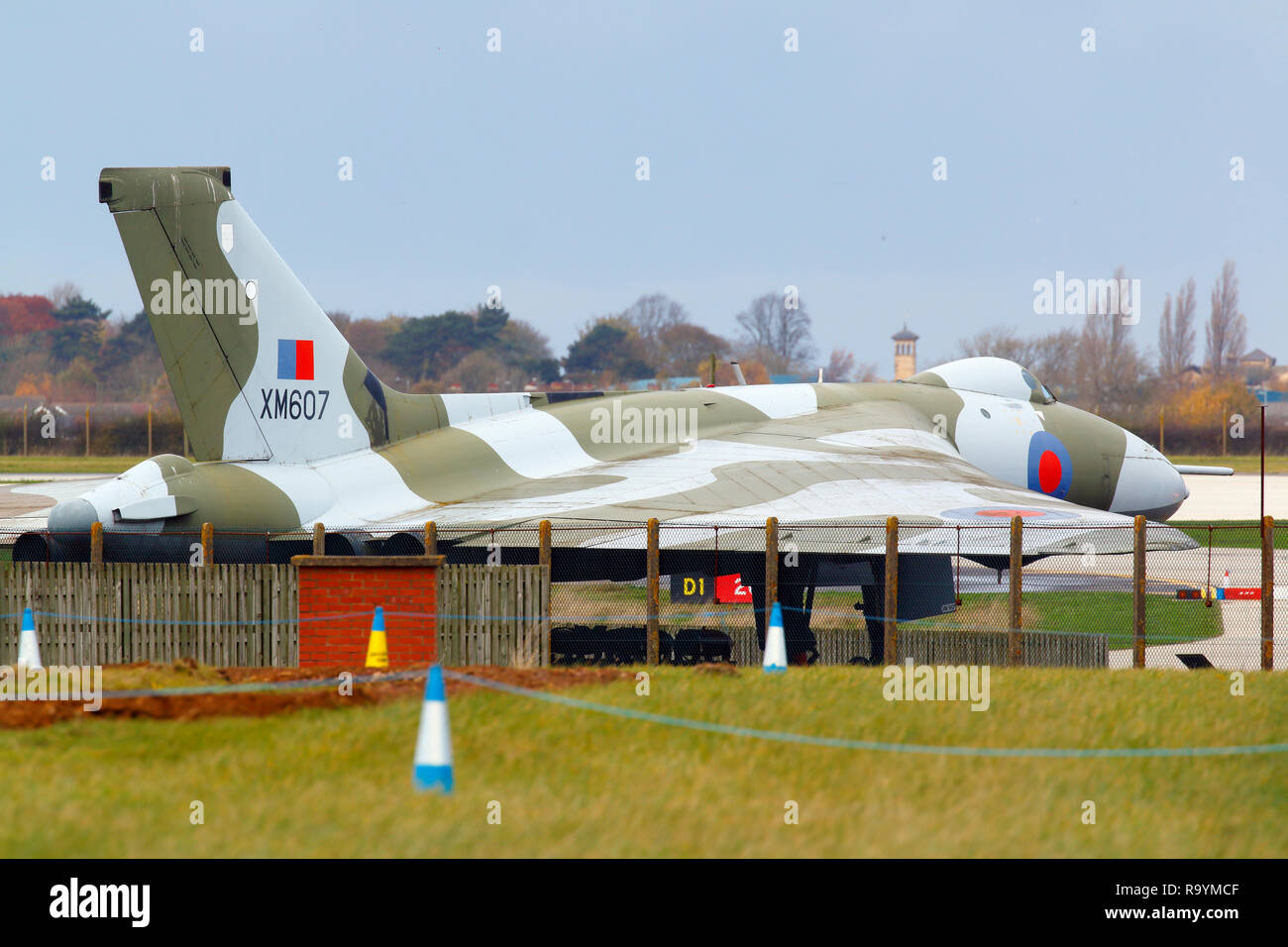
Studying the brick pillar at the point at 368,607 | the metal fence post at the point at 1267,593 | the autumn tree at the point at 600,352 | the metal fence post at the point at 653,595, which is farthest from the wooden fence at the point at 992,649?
the autumn tree at the point at 600,352

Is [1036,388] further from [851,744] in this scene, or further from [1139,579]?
[851,744]

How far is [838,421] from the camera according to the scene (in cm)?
2255

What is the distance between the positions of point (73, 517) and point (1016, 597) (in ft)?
38.1

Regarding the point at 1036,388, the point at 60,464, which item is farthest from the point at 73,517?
the point at 60,464

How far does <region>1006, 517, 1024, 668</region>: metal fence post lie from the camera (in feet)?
45.5

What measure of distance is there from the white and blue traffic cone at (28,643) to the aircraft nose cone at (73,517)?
2.78 metres

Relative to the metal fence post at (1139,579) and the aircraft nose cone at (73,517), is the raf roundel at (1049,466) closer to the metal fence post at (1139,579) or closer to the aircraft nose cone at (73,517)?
the metal fence post at (1139,579)

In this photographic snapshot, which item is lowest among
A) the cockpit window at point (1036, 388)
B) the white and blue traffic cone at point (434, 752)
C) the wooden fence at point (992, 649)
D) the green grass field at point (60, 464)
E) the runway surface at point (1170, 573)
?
the runway surface at point (1170, 573)

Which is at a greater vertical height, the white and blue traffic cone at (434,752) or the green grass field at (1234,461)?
the white and blue traffic cone at (434,752)

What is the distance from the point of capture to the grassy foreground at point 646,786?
19.2 ft

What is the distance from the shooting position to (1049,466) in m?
23.4
